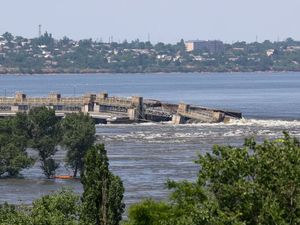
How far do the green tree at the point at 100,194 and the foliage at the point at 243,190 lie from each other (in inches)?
89.2

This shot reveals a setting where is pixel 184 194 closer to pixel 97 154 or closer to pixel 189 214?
pixel 189 214

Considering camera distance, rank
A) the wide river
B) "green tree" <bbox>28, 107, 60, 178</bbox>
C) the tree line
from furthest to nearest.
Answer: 1. "green tree" <bbox>28, 107, 60, 178</bbox>
2. the tree line
3. the wide river

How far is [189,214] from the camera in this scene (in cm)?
2833

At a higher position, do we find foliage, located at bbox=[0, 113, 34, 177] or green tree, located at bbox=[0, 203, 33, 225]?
green tree, located at bbox=[0, 203, 33, 225]

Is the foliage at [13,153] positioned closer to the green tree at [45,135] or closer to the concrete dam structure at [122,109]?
the green tree at [45,135]

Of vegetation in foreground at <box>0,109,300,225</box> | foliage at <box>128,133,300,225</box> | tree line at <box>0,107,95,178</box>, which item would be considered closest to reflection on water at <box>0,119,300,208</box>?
tree line at <box>0,107,95,178</box>

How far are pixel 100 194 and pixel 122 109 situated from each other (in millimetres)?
73074

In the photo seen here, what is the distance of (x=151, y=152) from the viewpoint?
74.5 m

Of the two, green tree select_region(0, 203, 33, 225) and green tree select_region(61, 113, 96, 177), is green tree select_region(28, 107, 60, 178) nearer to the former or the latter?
green tree select_region(61, 113, 96, 177)

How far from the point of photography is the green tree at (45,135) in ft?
205

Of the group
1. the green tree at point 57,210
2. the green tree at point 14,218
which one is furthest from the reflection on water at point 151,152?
the green tree at point 57,210

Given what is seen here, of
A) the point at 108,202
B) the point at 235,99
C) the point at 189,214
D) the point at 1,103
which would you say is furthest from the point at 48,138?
the point at 235,99

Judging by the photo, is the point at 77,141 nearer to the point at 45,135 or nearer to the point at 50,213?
the point at 45,135

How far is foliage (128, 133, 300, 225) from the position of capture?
90.8ft
